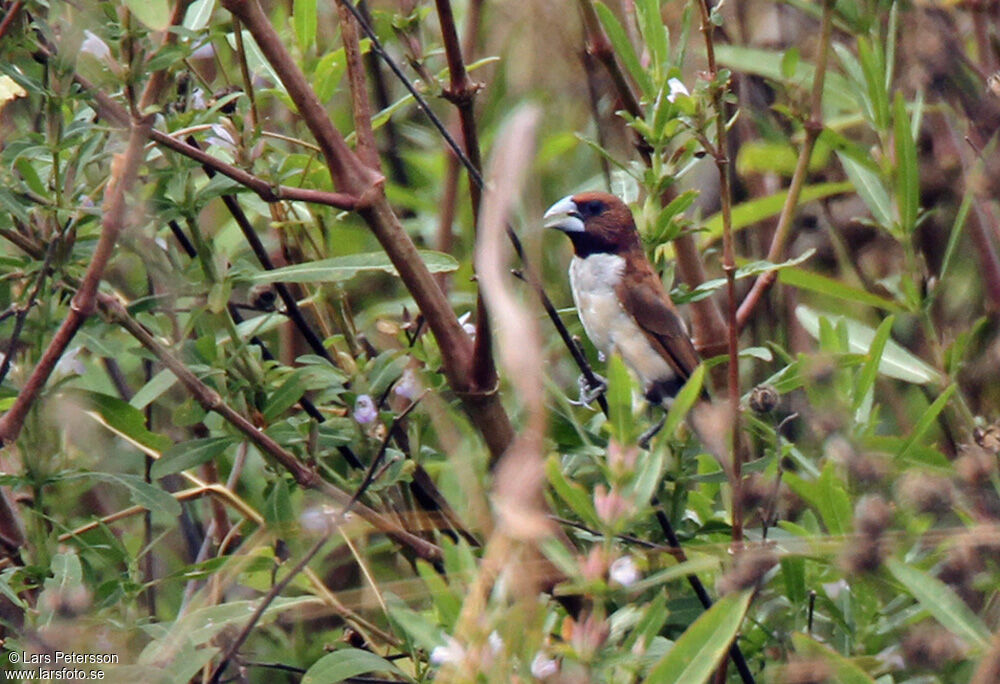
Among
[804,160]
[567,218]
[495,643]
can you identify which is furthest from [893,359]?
[495,643]

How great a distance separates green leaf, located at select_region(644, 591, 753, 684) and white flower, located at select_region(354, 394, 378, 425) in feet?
2.94

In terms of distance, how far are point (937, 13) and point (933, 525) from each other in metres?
1.01

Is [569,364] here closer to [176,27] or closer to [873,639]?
[873,639]

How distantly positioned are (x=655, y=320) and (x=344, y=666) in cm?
179

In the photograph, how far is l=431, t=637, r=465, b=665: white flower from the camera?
159cm

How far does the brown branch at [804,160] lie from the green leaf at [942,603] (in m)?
0.84

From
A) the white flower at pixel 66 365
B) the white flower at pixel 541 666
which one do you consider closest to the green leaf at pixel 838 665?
the white flower at pixel 541 666

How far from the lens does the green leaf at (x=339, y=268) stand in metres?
2.32

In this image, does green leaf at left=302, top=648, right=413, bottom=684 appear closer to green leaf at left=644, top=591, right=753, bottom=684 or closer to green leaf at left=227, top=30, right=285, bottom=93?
green leaf at left=644, top=591, right=753, bottom=684

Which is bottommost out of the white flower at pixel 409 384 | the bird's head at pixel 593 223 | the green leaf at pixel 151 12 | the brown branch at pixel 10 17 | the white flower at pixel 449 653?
the bird's head at pixel 593 223

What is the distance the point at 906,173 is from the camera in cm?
277

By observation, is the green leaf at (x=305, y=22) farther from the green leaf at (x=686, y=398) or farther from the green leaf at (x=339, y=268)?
the green leaf at (x=686, y=398)

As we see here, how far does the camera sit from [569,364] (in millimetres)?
3590

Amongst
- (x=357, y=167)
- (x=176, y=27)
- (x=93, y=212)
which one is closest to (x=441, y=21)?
(x=357, y=167)
